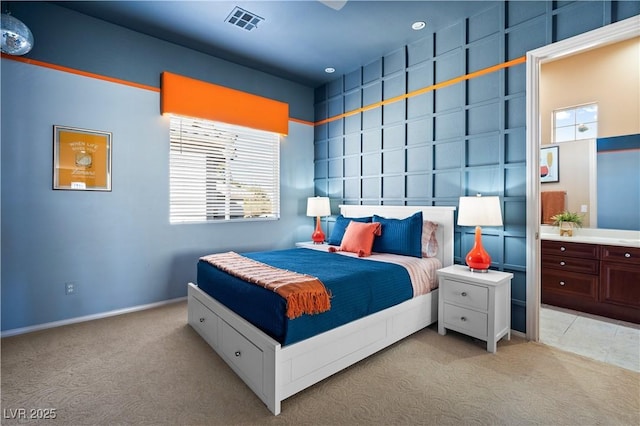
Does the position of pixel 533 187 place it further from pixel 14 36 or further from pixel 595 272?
pixel 14 36

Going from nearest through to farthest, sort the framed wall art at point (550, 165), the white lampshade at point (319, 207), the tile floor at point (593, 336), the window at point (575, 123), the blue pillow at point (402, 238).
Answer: the tile floor at point (593, 336) → the blue pillow at point (402, 238) → the window at point (575, 123) → the framed wall art at point (550, 165) → the white lampshade at point (319, 207)

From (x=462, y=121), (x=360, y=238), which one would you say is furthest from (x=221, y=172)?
(x=462, y=121)

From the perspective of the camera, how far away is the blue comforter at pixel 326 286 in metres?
1.81

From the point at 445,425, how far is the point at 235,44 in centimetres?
413

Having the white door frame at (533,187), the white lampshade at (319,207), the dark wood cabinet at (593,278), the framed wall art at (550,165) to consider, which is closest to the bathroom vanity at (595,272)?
the dark wood cabinet at (593,278)

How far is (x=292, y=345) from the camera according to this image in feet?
5.86

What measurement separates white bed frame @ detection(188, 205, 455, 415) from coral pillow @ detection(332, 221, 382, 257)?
2.43ft

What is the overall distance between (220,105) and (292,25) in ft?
4.46

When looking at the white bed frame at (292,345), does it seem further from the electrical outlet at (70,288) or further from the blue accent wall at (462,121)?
the electrical outlet at (70,288)

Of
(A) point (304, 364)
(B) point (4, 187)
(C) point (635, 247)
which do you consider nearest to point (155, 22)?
(B) point (4, 187)

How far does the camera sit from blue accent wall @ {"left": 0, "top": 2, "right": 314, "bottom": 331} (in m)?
2.75

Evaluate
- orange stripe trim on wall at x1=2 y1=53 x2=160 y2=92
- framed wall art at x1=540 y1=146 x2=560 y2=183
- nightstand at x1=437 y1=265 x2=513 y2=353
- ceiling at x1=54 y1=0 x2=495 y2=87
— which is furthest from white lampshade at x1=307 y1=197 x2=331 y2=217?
framed wall art at x1=540 y1=146 x2=560 y2=183

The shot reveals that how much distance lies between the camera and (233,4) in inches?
112

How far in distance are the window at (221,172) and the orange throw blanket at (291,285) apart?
165 centimetres
